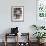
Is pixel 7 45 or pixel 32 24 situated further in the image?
pixel 32 24

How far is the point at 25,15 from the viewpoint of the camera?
7363mm

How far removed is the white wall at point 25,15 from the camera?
7320 mm

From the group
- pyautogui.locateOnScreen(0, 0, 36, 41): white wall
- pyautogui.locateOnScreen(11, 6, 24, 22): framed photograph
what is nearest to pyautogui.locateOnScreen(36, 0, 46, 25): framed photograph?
pyautogui.locateOnScreen(0, 0, 36, 41): white wall

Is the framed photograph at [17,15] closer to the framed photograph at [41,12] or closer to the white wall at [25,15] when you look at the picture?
the white wall at [25,15]

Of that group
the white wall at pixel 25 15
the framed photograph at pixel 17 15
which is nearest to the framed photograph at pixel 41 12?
the white wall at pixel 25 15

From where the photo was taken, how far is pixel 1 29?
737cm

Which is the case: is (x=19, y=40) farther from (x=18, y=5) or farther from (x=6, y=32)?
(x=18, y=5)

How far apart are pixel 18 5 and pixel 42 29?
5.47 ft

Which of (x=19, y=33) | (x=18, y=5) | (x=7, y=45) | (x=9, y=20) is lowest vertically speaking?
(x=7, y=45)

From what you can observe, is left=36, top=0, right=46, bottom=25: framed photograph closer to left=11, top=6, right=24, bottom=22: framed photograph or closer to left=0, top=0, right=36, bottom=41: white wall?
left=0, top=0, right=36, bottom=41: white wall

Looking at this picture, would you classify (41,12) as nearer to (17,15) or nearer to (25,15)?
(25,15)

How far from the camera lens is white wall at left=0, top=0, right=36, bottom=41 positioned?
24.0ft

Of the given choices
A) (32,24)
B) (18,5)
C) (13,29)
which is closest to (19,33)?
(13,29)

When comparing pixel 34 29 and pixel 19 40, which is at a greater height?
pixel 34 29
